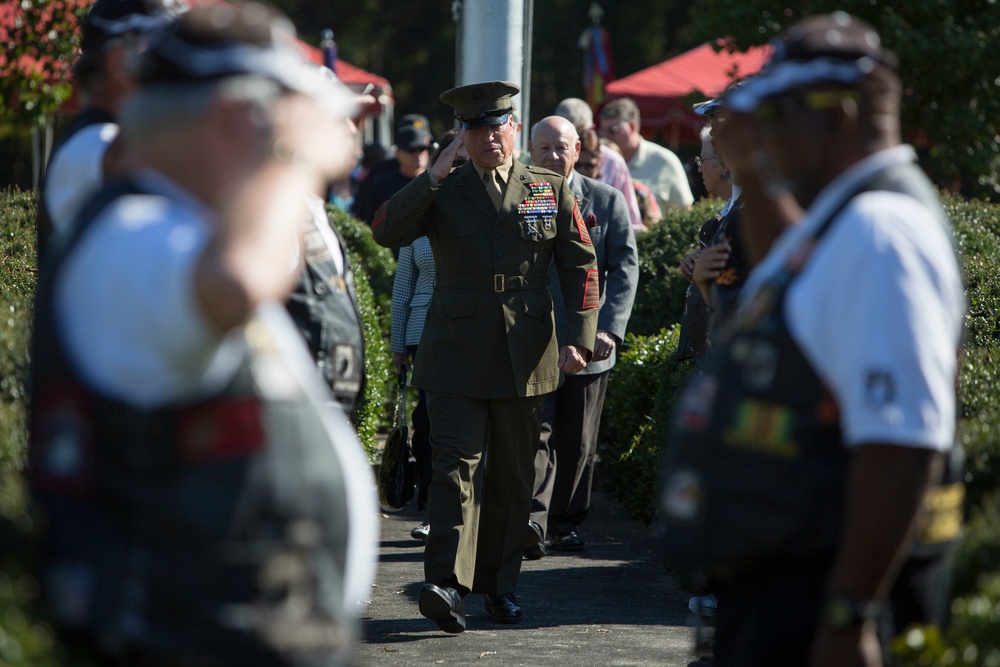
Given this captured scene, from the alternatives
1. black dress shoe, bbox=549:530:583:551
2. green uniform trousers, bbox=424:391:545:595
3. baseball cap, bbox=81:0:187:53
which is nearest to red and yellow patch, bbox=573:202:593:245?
green uniform trousers, bbox=424:391:545:595

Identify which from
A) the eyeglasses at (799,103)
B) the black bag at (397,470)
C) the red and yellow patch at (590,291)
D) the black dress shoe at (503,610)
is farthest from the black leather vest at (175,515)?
the black bag at (397,470)

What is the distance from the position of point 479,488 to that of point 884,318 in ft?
11.9

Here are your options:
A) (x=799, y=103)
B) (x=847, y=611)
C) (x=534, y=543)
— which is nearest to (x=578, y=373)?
(x=534, y=543)

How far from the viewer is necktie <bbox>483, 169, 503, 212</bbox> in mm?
5398

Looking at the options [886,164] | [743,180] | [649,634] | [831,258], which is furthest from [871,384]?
[649,634]

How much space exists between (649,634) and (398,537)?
2114 millimetres

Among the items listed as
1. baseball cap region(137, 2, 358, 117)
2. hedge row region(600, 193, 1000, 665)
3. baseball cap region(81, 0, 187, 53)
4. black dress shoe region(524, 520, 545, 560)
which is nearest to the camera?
baseball cap region(137, 2, 358, 117)

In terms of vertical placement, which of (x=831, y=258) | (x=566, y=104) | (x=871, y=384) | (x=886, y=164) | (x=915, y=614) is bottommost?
(x=915, y=614)

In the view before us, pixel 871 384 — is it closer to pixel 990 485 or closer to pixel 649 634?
pixel 990 485

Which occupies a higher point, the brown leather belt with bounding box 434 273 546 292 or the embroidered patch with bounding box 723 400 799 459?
the brown leather belt with bounding box 434 273 546 292

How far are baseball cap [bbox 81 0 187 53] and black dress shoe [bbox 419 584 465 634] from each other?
8.82 feet

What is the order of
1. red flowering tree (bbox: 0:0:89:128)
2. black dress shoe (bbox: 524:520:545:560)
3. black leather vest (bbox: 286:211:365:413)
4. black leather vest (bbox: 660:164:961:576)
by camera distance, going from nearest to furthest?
1. black leather vest (bbox: 660:164:961:576)
2. black leather vest (bbox: 286:211:365:413)
3. black dress shoe (bbox: 524:520:545:560)
4. red flowering tree (bbox: 0:0:89:128)

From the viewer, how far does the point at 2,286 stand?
17.3ft

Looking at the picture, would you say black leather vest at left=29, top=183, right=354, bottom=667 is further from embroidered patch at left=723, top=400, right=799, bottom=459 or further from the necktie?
the necktie
